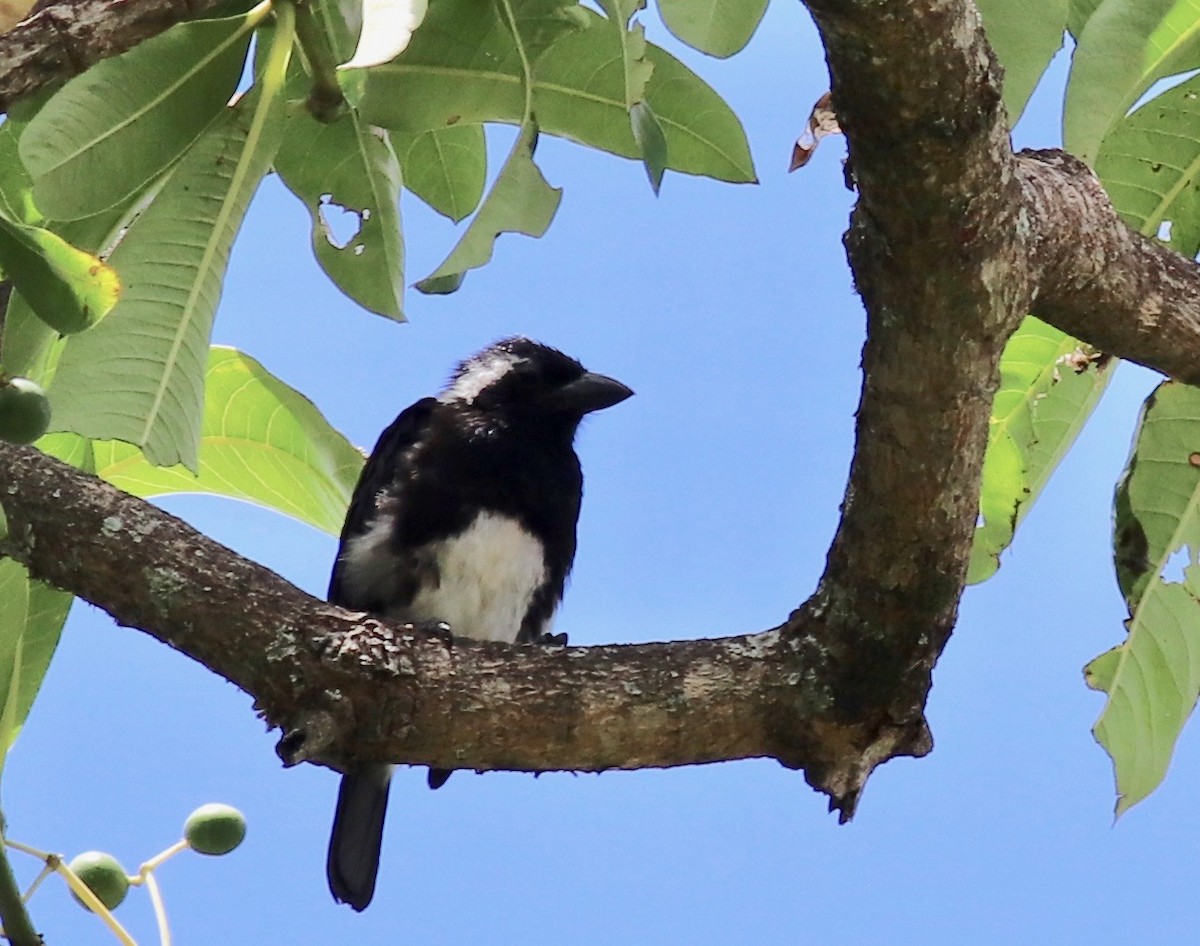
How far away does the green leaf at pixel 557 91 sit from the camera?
6.71 ft

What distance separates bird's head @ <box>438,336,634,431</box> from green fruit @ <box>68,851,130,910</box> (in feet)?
6.88

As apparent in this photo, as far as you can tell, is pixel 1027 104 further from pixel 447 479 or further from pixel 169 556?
pixel 447 479

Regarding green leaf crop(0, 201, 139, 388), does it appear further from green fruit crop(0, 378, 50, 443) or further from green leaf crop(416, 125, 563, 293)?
green leaf crop(416, 125, 563, 293)

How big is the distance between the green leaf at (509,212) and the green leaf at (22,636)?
670 mm

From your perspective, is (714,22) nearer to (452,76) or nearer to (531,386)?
(452,76)

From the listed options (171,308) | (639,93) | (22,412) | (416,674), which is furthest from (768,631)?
(22,412)

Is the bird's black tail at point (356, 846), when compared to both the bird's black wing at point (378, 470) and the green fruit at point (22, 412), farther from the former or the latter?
the green fruit at point (22, 412)

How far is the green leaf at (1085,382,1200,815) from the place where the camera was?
7.88 feet

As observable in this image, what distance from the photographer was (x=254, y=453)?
8.36ft

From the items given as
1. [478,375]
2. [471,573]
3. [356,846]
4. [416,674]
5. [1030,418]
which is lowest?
[416,674]

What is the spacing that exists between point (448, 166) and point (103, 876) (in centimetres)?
113

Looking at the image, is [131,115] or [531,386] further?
[531,386]

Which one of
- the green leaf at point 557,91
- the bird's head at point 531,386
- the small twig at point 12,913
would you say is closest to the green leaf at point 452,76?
the green leaf at point 557,91

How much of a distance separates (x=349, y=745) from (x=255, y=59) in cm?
90
